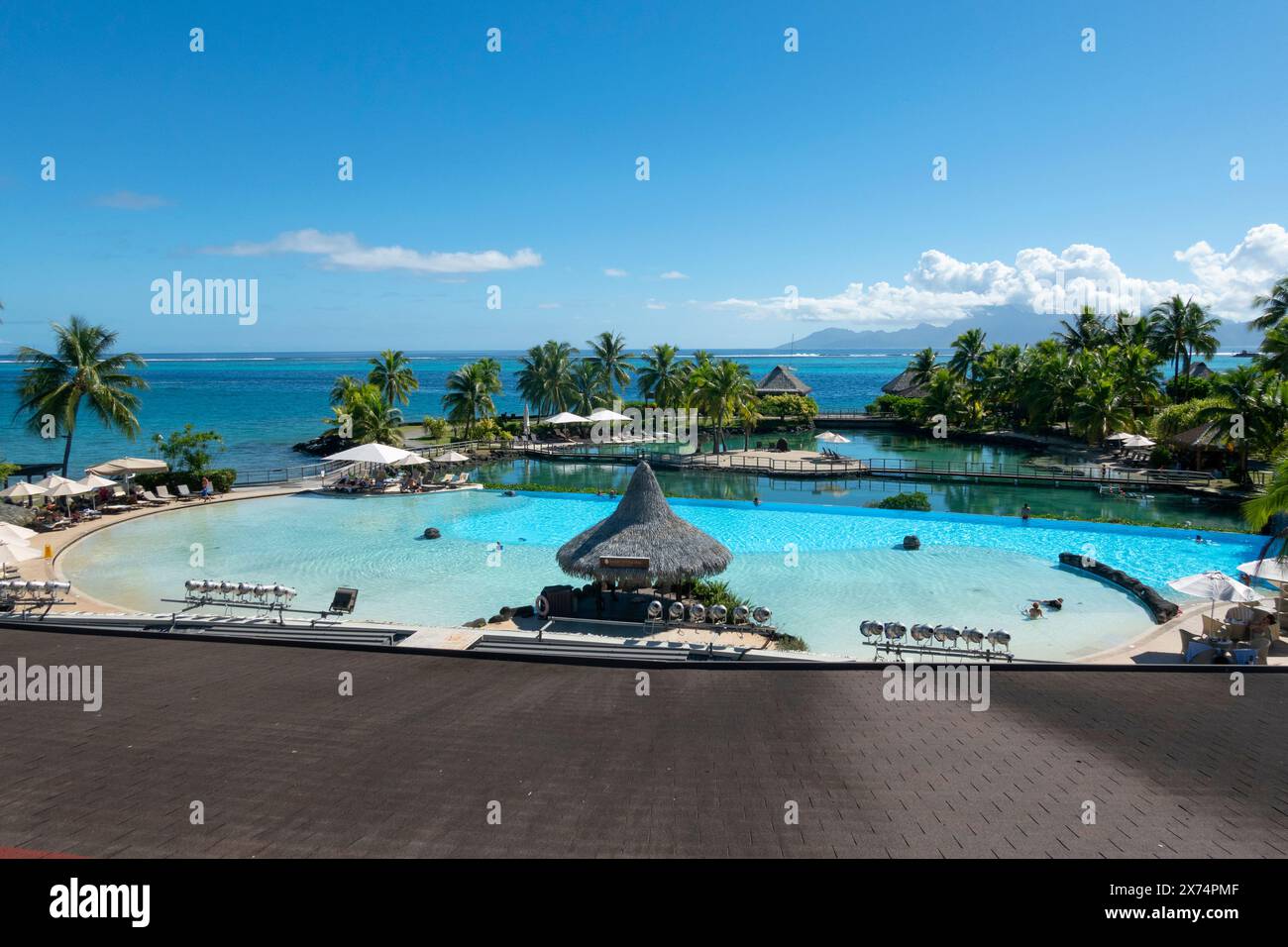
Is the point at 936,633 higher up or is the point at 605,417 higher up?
the point at 605,417

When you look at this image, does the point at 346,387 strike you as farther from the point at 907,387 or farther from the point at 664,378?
the point at 907,387

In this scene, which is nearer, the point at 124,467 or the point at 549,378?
the point at 124,467

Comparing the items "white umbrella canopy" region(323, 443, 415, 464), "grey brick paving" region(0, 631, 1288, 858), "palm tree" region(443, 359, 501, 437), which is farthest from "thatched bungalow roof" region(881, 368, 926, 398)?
"grey brick paving" region(0, 631, 1288, 858)

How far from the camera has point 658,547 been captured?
16.5 meters

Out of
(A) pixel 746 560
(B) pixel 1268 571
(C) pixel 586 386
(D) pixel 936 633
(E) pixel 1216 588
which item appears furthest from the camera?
(C) pixel 586 386

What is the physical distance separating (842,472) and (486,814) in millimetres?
36390

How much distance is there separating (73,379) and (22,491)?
852 cm

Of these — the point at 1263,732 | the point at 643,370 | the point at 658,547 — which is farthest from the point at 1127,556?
the point at 643,370

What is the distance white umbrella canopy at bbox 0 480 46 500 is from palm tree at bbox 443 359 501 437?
90.5ft

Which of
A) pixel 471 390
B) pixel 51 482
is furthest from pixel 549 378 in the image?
pixel 51 482

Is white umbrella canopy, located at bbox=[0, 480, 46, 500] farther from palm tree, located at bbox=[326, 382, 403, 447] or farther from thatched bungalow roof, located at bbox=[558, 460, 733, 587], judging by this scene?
thatched bungalow roof, located at bbox=[558, 460, 733, 587]

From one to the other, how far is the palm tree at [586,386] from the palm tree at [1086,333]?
36.3 meters

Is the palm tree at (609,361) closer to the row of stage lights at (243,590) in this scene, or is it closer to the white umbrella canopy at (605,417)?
the white umbrella canopy at (605,417)

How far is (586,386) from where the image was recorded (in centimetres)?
5891
